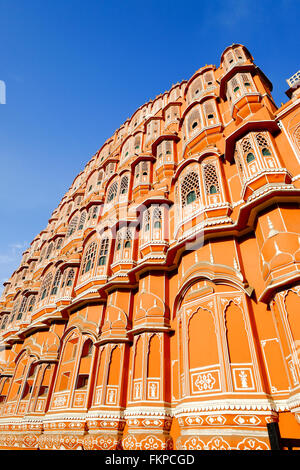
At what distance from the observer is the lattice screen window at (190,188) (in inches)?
462

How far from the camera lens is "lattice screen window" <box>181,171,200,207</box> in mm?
11734

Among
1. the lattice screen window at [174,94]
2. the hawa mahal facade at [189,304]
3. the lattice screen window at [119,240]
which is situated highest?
the lattice screen window at [174,94]

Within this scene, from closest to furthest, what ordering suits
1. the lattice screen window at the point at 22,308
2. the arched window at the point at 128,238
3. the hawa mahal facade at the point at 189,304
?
the hawa mahal facade at the point at 189,304
the arched window at the point at 128,238
the lattice screen window at the point at 22,308

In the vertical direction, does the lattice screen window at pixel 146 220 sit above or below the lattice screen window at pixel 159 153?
below

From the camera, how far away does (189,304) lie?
9172 millimetres

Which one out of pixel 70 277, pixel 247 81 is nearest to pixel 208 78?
pixel 247 81

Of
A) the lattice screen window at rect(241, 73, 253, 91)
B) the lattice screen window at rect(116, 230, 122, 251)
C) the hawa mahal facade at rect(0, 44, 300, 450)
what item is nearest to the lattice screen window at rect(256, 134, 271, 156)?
the hawa mahal facade at rect(0, 44, 300, 450)

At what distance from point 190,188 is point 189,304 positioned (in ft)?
17.6

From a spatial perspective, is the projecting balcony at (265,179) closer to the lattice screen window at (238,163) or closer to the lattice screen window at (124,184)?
the lattice screen window at (238,163)

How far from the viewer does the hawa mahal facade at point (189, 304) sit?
6.98m

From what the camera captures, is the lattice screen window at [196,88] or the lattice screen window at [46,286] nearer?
the lattice screen window at [196,88]

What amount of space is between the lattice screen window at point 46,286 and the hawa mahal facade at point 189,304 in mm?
525

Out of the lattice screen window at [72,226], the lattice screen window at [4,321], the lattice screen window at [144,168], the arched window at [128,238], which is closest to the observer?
the arched window at [128,238]

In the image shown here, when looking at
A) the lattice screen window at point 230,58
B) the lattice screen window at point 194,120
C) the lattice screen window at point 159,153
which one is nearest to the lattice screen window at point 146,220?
the lattice screen window at point 159,153
